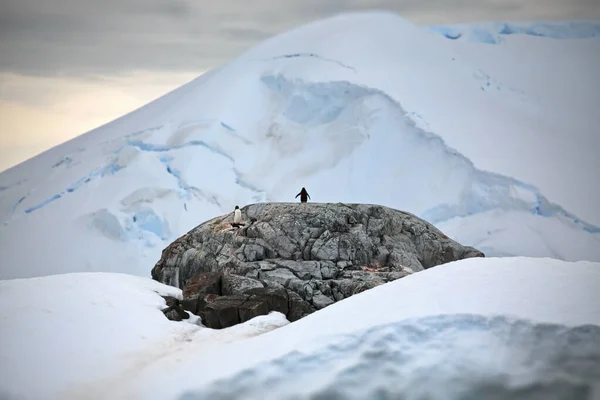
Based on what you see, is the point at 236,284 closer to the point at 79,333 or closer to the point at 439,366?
the point at 79,333

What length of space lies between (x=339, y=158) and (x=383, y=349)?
19.8 metres

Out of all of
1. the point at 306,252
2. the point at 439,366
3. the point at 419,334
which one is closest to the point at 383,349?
the point at 419,334

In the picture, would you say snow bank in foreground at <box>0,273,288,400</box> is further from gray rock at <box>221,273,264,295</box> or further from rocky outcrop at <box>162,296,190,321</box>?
gray rock at <box>221,273,264,295</box>

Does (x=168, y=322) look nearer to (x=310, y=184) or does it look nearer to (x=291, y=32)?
(x=310, y=184)

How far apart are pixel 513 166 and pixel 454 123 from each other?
2728 millimetres

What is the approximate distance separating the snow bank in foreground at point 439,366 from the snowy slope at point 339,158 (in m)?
17.5

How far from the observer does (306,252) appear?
55.0 feet

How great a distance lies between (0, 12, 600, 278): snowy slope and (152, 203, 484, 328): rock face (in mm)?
8925

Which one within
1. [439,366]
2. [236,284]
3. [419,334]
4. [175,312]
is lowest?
[236,284]

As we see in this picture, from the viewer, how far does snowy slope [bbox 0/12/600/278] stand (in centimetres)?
2705

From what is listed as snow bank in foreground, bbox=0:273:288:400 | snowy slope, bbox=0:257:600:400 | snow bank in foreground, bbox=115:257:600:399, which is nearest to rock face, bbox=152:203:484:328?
snow bank in foreground, bbox=0:273:288:400

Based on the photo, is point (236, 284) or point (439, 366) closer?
point (439, 366)

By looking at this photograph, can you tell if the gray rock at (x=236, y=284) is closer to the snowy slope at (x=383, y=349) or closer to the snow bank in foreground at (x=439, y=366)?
the snowy slope at (x=383, y=349)

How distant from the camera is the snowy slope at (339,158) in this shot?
88.7ft
